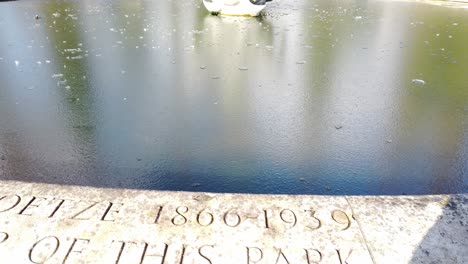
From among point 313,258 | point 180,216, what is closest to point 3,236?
point 180,216

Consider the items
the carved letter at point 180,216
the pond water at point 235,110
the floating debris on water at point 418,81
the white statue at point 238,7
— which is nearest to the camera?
the carved letter at point 180,216

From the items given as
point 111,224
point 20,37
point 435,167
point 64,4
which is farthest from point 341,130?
point 64,4

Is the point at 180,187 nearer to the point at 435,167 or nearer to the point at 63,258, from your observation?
the point at 63,258

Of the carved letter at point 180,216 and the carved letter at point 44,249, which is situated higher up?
the carved letter at point 44,249

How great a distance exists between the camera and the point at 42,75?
609 cm

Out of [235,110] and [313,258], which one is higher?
[313,258]

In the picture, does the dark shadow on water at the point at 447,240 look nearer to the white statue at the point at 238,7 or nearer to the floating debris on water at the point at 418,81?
the floating debris on water at the point at 418,81

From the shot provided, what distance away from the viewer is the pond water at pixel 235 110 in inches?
140

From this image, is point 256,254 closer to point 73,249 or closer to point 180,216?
point 180,216

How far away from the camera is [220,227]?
241 centimetres

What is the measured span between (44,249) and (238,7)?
11.6 metres

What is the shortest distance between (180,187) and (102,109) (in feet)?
6.82

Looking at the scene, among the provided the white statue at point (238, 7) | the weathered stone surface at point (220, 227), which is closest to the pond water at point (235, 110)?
the weathered stone surface at point (220, 227)

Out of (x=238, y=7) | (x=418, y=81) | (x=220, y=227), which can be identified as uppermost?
(x=220, y=227)
